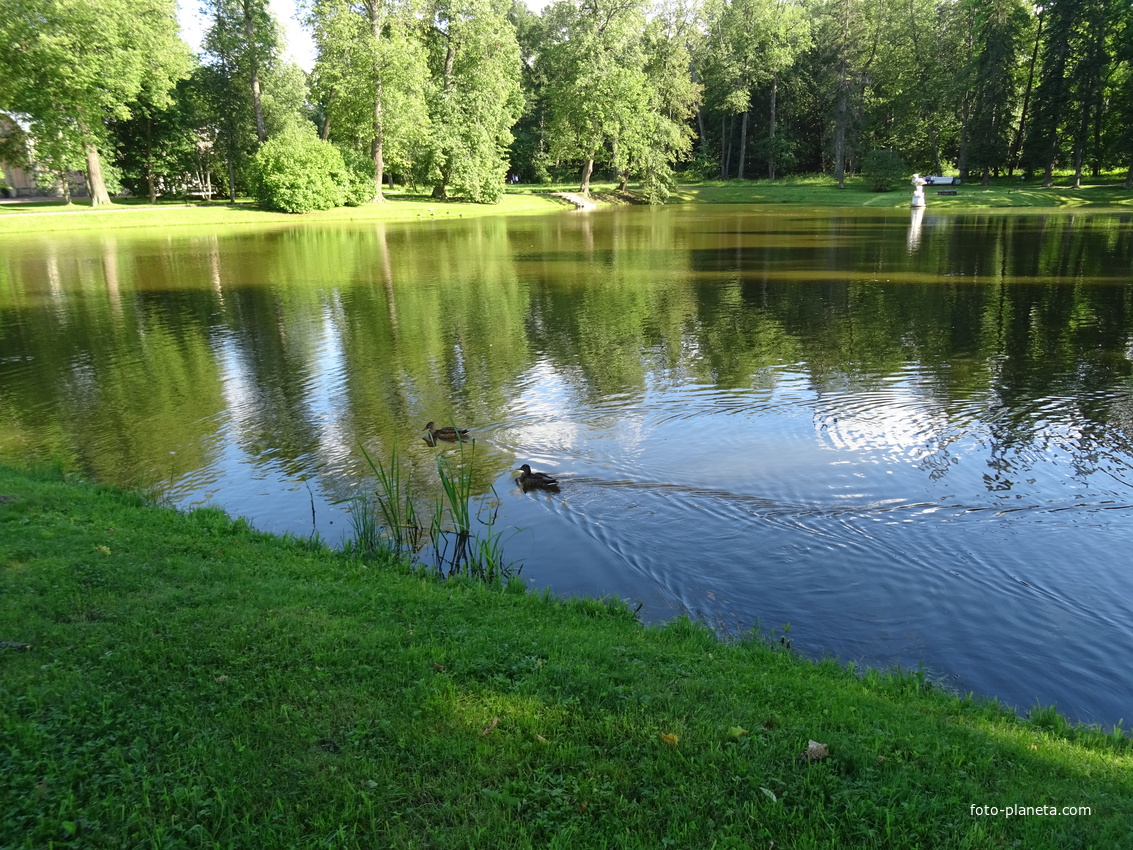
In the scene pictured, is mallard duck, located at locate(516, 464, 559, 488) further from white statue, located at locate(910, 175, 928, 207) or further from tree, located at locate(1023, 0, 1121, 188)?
tree, located at locate(1023, 0, 1121, 188)

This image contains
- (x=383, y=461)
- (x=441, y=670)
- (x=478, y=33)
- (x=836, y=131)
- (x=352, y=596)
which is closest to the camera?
(x=441, y=670)

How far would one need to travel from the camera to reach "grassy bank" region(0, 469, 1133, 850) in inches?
144

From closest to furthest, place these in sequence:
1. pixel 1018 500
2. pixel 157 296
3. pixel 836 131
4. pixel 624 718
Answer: pixel 624 718 < pixel 1018 500 < pixel 157 296 < pixel 836 131

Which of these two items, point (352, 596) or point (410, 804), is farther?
point (352, 596)

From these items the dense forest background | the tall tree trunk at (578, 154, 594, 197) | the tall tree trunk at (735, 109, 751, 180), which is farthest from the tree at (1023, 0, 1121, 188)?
the tall tree trunk at (578, 154, 594, 197)

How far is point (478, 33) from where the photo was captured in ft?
197

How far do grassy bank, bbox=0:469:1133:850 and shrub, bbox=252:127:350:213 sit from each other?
171ft

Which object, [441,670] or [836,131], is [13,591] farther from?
[836,131]

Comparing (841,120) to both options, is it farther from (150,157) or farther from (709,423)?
(709,423)

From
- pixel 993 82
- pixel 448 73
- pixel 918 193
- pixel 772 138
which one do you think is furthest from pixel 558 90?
pixel 993 82

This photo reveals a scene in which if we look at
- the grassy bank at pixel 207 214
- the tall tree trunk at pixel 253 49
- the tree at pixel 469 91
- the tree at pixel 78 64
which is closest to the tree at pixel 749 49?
the tree at pixel 469 91

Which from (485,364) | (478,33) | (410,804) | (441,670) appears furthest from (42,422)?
(478,33)

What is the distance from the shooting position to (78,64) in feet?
150

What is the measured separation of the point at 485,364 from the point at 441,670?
11.3 m
